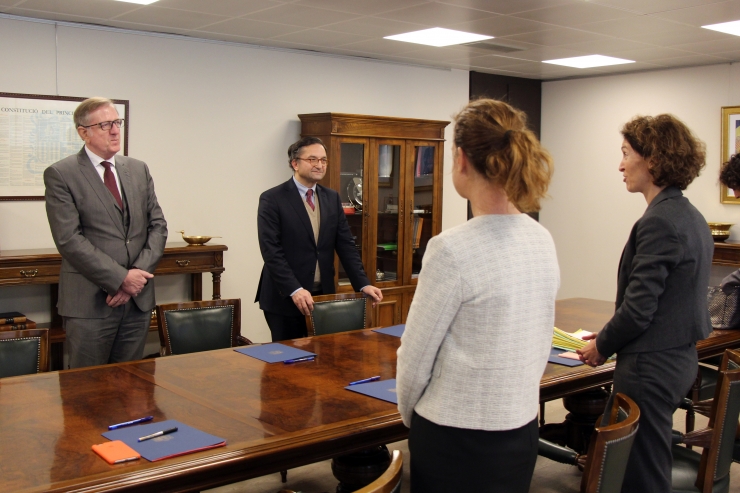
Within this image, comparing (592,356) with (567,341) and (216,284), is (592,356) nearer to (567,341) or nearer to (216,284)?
(567,341)

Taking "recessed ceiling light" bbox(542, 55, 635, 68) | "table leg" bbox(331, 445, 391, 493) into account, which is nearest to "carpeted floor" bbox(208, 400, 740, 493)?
"table leg" bbox(331, 445, 391, 493)

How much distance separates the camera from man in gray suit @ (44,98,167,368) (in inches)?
125

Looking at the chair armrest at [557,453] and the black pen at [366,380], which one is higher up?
the black pen at [366,380]

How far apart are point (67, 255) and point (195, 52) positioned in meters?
2.99

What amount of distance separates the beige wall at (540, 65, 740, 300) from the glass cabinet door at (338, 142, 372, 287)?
2606mm

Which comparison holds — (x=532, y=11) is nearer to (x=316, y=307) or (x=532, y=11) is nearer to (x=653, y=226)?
(x=316, y=307)

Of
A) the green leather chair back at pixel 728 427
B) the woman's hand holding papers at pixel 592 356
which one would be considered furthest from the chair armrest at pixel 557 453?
the green leather chair back at pixel 728 427

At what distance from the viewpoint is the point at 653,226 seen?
2.24 m

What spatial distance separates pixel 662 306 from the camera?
7.36 ft

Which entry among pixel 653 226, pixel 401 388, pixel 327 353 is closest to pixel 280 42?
pixel 327 353

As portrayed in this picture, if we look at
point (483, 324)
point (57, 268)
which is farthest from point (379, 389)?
point (57, 268)

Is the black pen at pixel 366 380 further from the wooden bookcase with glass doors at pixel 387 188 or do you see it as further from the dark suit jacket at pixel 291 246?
the wooden bookcase with glass doors at pixel 387 188

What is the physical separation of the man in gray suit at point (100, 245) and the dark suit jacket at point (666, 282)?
2.03m

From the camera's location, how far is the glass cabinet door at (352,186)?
6.06 meters
